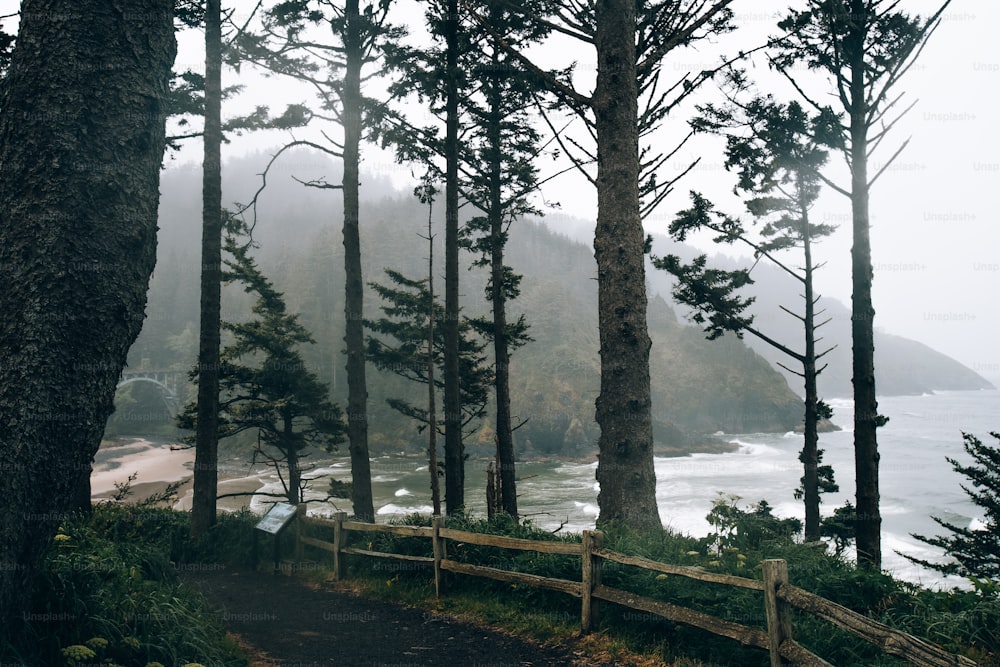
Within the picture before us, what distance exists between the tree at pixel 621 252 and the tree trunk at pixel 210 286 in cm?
876

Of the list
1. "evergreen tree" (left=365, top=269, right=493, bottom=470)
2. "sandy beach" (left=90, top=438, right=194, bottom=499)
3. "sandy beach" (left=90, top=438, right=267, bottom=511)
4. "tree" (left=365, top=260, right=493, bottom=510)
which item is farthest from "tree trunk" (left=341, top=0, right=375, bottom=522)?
"sandy beach" (left=90, top=438, right=194, bottom=499)

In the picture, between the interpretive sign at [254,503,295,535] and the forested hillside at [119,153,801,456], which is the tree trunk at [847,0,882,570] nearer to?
the interpretive sign at [254,503,295,535]

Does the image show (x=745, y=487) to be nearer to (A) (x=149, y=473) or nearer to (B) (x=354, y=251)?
(B) (x=354, y=251)

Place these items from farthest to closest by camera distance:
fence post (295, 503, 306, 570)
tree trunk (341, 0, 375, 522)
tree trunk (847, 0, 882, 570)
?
tree trunk (341, 0, 375, 522)
fence post (295, 503, 306, 570)
tree trunk (847, 0, 882, 570)

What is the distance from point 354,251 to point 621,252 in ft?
26.5

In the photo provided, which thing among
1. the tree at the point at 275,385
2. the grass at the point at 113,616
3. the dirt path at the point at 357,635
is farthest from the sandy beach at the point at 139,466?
the grass at the point at 113,616

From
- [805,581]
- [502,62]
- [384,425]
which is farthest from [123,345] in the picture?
[384,425]

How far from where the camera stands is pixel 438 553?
340 inches

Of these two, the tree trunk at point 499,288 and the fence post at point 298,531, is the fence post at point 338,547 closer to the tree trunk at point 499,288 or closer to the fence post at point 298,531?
the fence post at point 298,531

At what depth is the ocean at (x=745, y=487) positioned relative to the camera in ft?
128

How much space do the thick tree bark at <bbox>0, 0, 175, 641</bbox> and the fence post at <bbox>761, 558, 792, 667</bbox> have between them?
4.98 metres

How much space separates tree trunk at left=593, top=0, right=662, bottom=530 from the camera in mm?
7688

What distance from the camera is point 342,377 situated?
3885 inches

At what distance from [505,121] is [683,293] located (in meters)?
7.26
